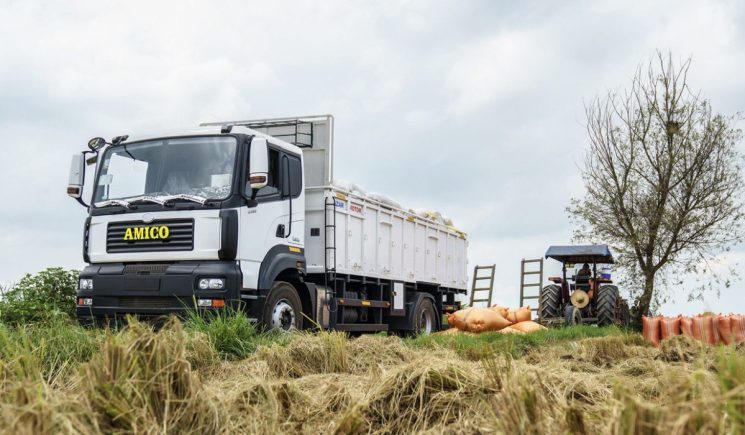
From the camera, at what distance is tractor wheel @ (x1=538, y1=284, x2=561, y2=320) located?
20672mm

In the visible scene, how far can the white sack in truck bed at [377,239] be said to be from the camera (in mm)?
14062

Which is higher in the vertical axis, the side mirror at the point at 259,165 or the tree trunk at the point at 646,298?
the side mirror at the point at 259,165

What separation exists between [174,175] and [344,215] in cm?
351

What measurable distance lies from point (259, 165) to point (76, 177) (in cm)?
354

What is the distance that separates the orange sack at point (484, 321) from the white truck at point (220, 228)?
283 centimetres

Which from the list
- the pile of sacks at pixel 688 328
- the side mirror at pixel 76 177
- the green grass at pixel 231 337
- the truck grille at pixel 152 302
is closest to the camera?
the green grass at pixel 231 337

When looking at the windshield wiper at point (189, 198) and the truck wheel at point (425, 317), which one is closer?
the windshield wiper at point (189, 198)

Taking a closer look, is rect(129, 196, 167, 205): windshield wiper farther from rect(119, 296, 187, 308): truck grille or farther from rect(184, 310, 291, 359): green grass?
rect(184, 310, 291, 359): green grass

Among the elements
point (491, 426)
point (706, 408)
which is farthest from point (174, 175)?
point (706, 408)

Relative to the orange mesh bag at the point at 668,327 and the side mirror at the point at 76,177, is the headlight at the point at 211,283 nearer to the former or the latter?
the side mirror at the point at 76,177

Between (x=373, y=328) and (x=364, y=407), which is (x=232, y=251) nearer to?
(x=373, y=328)

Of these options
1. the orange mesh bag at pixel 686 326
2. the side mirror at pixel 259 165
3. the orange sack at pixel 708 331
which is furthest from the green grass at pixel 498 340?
the side mirror at pixel 259 165

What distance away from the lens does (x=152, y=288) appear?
38.0 ft

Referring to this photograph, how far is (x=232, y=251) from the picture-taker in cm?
1145
